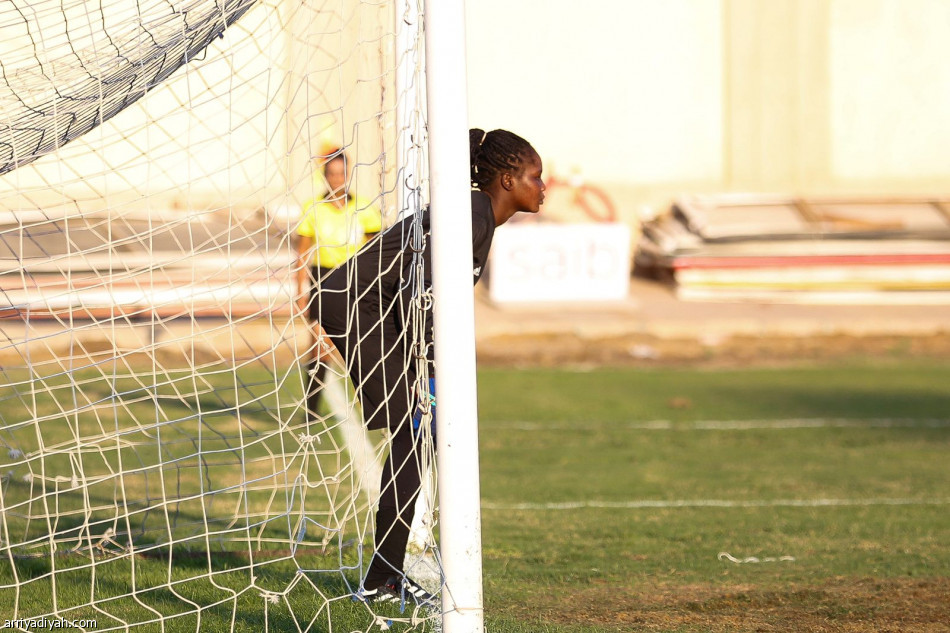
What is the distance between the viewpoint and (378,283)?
3.86 meters

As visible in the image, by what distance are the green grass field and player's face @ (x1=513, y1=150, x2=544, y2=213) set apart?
1322 mm

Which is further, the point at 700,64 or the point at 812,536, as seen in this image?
the point at 700,64

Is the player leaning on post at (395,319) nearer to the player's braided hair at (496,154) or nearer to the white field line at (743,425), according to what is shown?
the player's braided hair at (496,154)

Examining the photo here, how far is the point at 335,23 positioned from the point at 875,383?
718 cm

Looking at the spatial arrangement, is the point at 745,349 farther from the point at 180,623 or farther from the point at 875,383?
the point at 180,623

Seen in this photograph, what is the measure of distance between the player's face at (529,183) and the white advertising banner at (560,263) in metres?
11.1

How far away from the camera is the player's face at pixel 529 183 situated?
3.81 m

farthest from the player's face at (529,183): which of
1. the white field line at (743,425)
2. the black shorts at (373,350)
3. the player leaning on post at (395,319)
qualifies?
the white field line at (743,425)

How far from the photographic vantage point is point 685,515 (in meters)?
5.88

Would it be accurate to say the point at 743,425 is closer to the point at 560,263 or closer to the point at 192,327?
the point at 192,327

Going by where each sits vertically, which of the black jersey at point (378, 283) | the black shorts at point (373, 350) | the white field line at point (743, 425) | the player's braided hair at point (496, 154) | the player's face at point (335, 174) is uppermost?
the player's braided hair at point (496, 154)

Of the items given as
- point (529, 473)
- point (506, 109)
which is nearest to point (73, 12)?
point (529, 473)

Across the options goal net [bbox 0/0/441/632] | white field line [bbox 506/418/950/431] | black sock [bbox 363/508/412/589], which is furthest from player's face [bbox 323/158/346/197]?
black sock [bbox 363/508/412/589]

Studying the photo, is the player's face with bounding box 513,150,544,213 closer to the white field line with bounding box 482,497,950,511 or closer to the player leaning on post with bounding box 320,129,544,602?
the player leaning on post with bounding box 320,129,544,602
